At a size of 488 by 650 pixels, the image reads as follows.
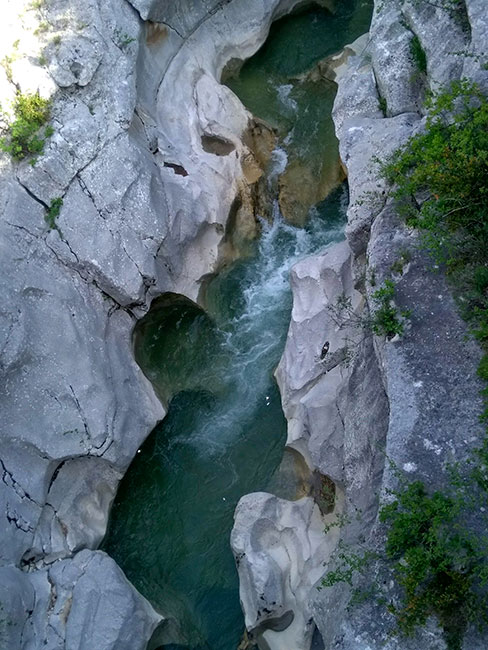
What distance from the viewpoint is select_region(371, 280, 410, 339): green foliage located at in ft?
32.6

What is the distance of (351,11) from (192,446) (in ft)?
38.7

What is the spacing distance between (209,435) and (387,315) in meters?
5.22

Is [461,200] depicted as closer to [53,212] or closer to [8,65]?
[53,212]

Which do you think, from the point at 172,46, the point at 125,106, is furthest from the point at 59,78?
the point at 172,46

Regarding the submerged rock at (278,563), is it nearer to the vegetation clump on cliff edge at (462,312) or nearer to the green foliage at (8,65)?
the vegetation clump on cliff edge at (462,312)

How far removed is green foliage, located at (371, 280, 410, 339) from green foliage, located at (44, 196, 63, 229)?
627 cm

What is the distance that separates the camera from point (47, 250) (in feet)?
43.2

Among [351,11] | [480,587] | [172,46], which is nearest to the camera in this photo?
[480,587]

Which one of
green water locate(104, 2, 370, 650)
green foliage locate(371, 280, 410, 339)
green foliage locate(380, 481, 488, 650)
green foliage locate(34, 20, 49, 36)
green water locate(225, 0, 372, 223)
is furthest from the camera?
green water locate(225, 0, 372, 223)

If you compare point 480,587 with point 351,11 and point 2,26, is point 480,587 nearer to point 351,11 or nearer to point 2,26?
point 2,26

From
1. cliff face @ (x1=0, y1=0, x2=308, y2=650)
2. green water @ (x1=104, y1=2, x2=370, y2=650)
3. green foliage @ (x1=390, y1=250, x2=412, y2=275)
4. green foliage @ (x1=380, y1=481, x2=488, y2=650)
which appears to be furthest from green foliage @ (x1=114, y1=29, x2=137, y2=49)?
green foliage @ (x1=380, y1=481, x2=488, y2=650)

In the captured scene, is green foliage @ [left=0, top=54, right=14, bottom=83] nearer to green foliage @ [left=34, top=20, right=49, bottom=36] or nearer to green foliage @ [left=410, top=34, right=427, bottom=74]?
green foliage @ [left=34, top=20, right=49, bottom=36]

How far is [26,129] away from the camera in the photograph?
518 inches

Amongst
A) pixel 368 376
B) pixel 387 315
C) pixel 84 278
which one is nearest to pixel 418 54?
pixel 387 315
